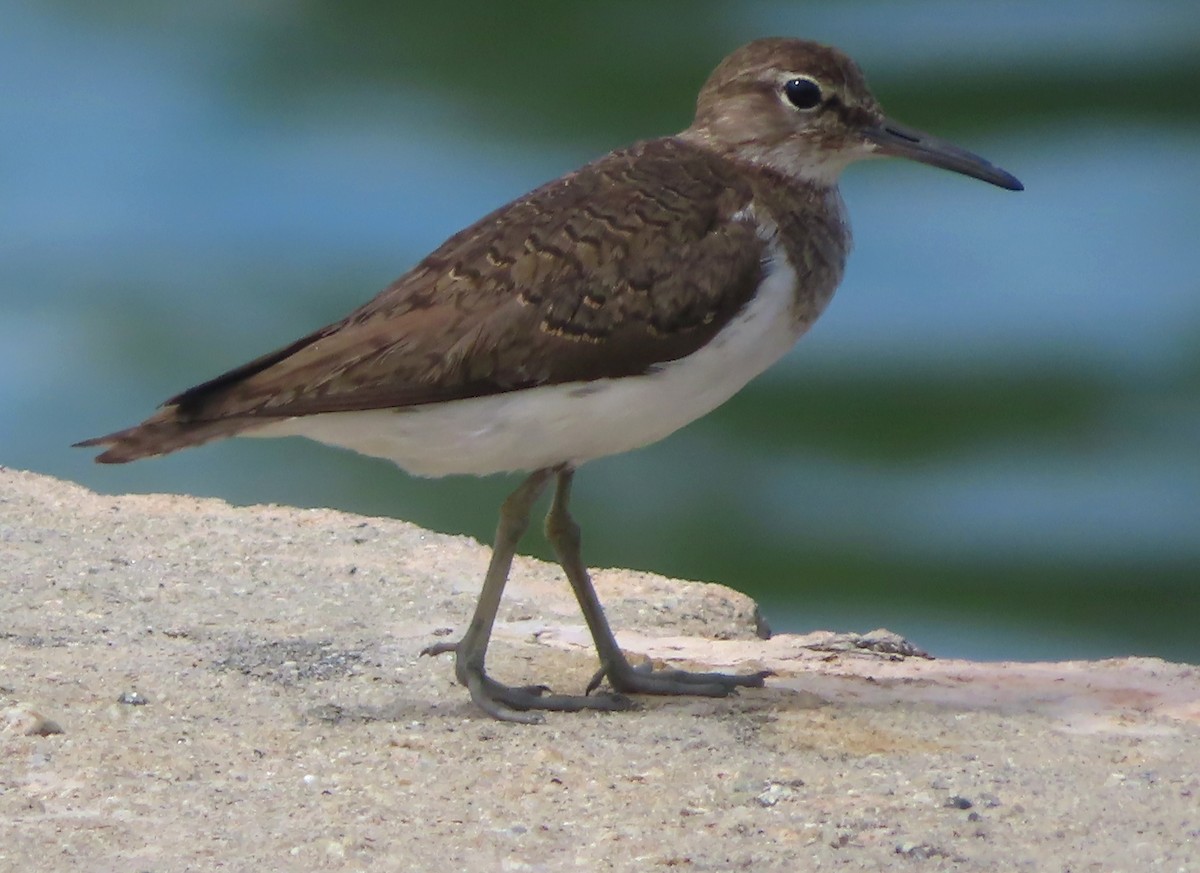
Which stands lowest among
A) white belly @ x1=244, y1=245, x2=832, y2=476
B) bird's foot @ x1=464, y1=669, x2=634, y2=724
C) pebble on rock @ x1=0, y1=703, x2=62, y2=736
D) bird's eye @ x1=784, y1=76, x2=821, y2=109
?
pebble on rock @ x1=0, y1=703, x2=62, y2=736

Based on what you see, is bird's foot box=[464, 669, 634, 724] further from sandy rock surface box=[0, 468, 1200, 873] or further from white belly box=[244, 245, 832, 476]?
white belly box=[244, 245, 832, 476]

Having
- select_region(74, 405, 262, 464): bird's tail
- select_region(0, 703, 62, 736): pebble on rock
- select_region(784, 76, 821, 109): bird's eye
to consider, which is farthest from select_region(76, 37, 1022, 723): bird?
select_region(0, 703, 62, 736): pebble on rock

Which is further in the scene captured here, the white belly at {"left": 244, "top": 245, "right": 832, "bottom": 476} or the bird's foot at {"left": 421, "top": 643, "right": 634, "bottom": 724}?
the bird's foot at {"left": 421, "top": 643, "right": 634, "bottom": 724}

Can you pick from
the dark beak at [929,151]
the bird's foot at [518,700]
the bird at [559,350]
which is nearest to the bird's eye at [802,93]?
the dark beak at [929,151]

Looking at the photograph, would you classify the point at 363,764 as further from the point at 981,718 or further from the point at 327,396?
the point at 981,718

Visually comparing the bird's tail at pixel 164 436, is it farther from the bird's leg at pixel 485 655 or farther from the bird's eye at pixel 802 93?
the bird's eye at pixel 802 93

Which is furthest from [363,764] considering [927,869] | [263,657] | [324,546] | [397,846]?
→ [324,546]
